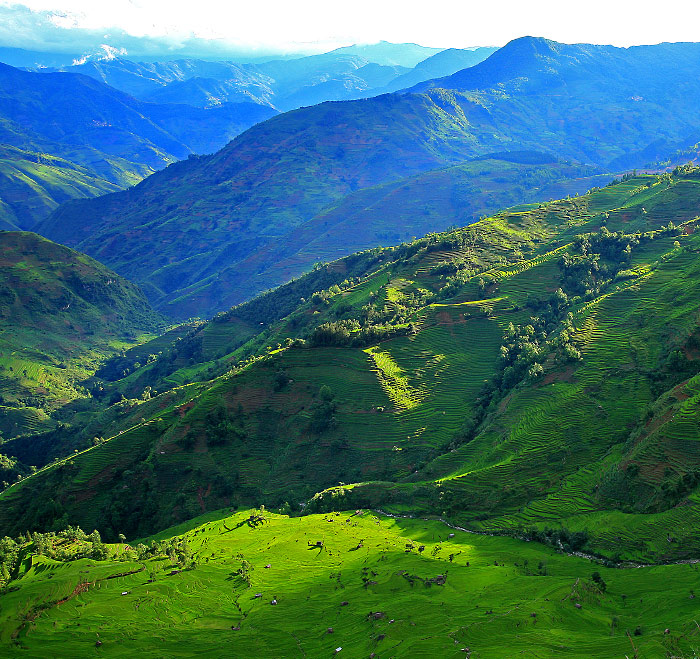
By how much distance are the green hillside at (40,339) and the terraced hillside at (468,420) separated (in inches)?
1827

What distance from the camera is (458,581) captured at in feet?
134

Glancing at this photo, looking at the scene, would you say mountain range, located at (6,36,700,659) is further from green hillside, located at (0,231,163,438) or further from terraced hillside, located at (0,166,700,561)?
green hillside, located at (0,231,163,438)

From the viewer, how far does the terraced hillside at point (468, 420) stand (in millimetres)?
50188

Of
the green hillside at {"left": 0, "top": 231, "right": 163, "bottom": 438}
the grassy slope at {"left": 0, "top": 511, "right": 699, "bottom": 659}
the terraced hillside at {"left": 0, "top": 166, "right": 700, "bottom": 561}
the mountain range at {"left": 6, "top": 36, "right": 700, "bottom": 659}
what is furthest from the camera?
the green hillside at {"left": 0, "top": 231, "right": 163, "bottom": 438}

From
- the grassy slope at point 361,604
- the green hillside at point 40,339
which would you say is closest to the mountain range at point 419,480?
the grassy slope at point 361,604

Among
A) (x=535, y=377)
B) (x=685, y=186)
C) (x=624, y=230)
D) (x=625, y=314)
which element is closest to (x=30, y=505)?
(x=535, y=377)

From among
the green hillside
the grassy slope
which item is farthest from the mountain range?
the green hillside

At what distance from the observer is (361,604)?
39500 millimetres

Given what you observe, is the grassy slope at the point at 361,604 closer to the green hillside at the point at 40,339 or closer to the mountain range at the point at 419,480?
the mountain range at the point at 419,480

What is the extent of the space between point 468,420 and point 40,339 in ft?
475

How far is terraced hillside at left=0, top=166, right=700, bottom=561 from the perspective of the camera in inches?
1976

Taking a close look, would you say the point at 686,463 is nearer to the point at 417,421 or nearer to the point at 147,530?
the point at 417,421

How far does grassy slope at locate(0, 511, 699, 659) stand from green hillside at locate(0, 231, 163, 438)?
331 feet

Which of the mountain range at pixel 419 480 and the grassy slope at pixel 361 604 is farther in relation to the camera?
the mountain range at pixel 419 480
